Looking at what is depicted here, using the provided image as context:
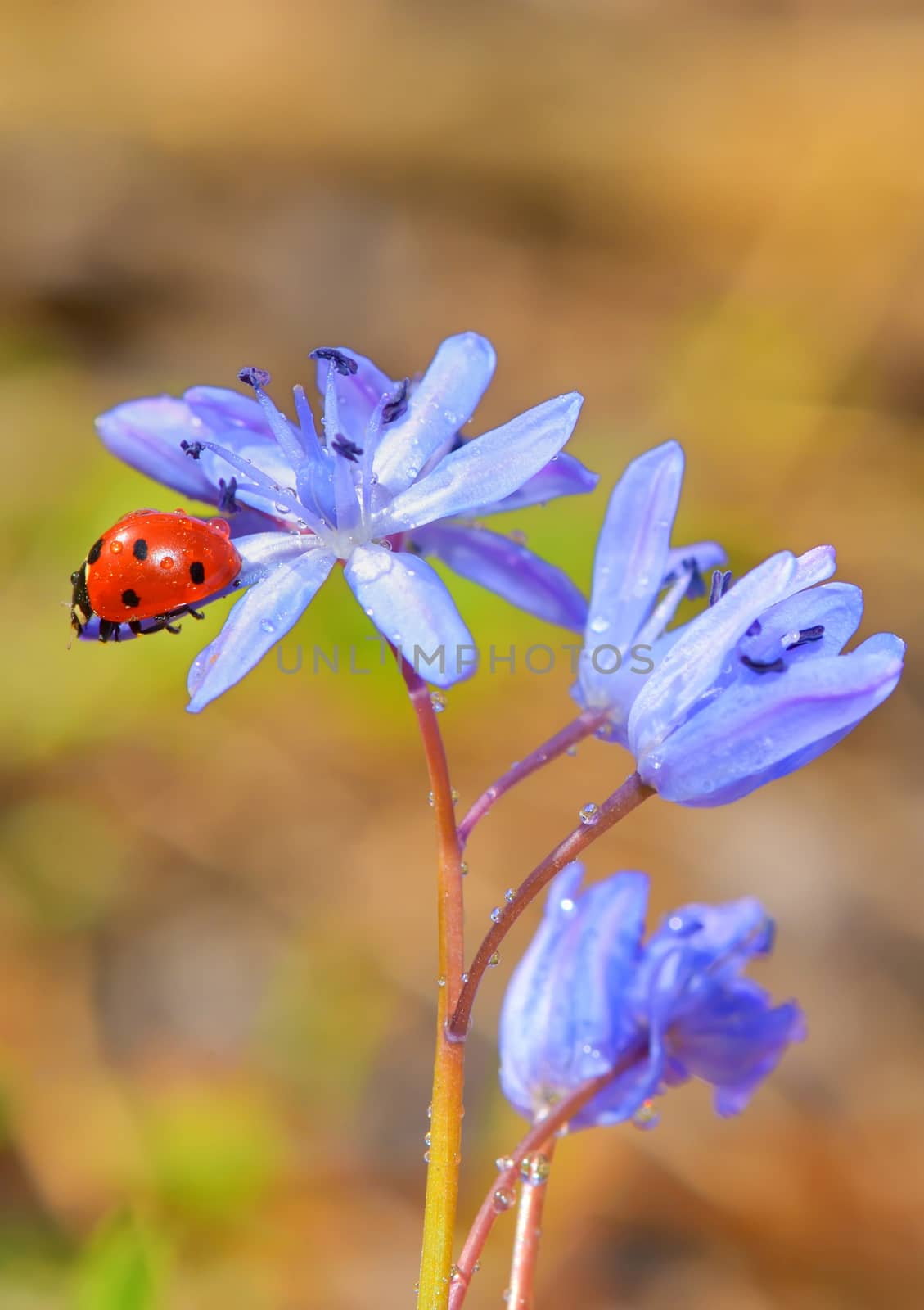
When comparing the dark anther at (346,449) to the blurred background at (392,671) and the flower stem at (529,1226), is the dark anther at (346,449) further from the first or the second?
the blurred background at (392,671)

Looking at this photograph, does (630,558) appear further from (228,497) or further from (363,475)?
(228,497)

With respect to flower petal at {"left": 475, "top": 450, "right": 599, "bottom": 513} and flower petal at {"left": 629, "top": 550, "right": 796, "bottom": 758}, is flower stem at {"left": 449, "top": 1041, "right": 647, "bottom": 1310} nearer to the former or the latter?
flower petal at {"left": 629, "top": 550, "right": 796, "bottom": 758}

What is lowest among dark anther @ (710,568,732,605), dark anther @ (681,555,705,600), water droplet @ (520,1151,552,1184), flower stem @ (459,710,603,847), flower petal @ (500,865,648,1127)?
water droplet @ (520,1151,552,1184)

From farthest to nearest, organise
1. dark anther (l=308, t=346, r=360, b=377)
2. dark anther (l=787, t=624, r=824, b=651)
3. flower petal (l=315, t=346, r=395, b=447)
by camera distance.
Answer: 1. flower petal (l=315, t=346, r=395, b=447)
2. dark anther (l=308, t=346, r=360, b=377)
3. dark anther (l=787, t=624, r=824, b=651)

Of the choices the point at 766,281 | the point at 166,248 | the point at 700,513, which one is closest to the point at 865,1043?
the point at 700,513

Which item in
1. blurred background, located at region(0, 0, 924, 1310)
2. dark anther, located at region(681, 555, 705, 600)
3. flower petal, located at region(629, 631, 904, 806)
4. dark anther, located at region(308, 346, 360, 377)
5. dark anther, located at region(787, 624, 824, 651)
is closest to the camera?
flower petal, located at region(629, 631, 904, 806)

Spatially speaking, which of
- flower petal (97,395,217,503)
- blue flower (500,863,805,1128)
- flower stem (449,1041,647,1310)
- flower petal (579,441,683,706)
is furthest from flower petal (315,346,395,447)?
flower stem (449,1041,647,1310)

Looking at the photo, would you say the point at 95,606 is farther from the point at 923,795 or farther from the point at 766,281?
the point at 766,281
